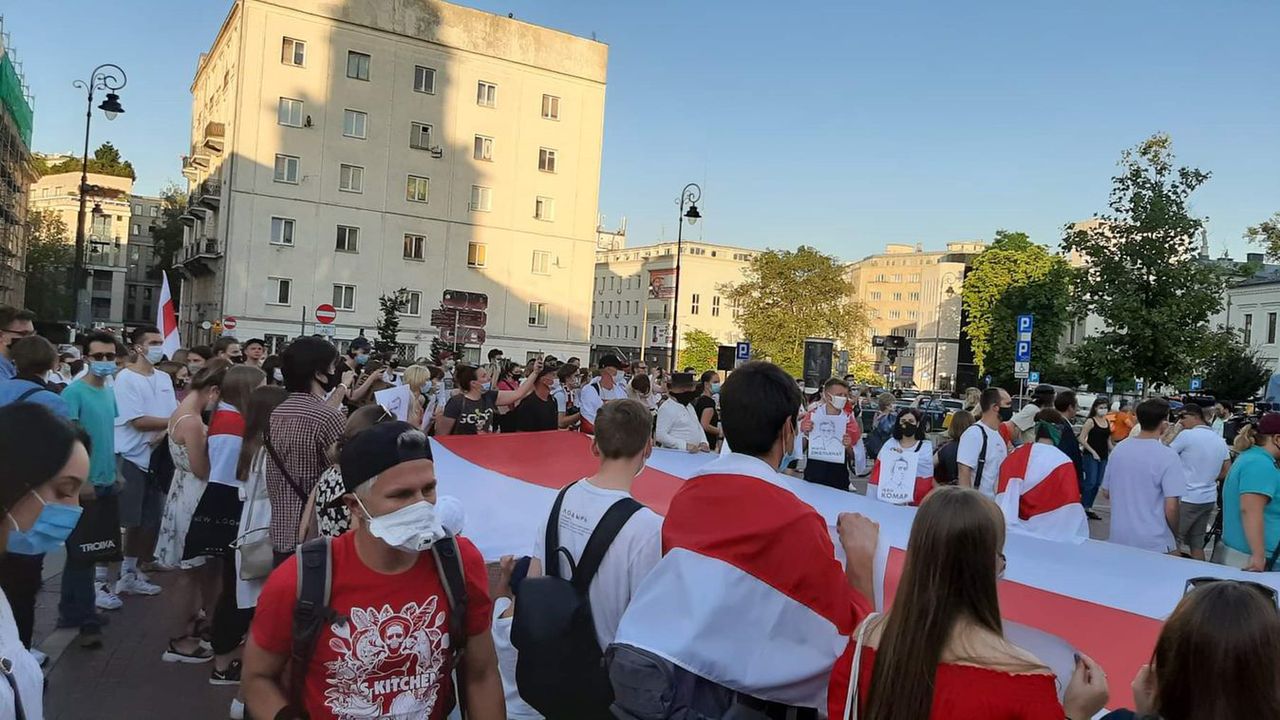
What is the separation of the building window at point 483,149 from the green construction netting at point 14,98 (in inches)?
977

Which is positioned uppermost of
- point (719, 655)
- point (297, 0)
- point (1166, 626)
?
point (297, 0)

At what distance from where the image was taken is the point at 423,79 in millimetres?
→ 52219

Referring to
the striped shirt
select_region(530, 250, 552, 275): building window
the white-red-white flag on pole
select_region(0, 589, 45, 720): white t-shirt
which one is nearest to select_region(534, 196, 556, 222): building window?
select_region(530, 250, 552, 275): building window

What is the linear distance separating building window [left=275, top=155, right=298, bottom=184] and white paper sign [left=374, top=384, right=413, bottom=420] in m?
41.4

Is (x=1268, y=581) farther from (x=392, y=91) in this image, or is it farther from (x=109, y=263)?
(x=109, y=263)

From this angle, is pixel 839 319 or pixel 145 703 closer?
pixel 145 703

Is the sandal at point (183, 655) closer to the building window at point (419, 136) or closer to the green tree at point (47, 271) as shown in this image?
the building window at point (419, 136)

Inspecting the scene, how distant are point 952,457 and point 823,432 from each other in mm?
2714

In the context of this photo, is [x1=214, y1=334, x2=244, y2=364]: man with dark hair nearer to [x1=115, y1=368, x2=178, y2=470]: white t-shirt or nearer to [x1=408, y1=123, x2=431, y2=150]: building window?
[x1=115, y1=368, x2=178, y2=470]: white t-shirt

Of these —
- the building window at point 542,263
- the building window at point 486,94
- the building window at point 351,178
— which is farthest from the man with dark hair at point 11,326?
the building window at point 486,94

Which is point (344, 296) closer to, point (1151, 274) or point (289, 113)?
point (289, 113)

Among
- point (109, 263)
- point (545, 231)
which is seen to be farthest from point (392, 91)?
point (109, 263)

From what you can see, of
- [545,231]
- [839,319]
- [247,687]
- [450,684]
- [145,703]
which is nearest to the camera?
[247,687]

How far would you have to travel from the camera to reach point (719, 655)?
2.94 m
